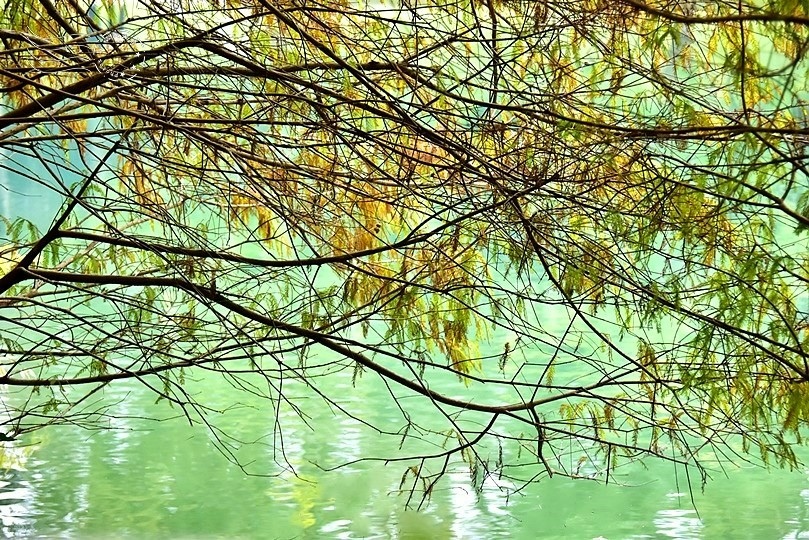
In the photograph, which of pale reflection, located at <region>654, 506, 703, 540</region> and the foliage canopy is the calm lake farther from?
the foliage canopy

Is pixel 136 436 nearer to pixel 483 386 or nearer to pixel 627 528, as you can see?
pixel 483 386

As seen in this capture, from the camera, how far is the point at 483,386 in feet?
23.0

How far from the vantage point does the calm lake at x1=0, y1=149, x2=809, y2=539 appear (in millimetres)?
4594

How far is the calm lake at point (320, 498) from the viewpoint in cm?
459

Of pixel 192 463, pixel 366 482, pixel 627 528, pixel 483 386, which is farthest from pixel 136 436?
pixel 627 528

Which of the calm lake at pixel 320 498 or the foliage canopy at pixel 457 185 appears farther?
the calm lake at pixel 320 498

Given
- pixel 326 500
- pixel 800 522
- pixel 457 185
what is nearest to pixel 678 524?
pixel 800 522

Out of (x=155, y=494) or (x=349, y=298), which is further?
(x=155, y=494)

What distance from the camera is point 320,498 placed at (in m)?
4.99

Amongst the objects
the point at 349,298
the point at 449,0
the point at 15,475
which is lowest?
the point at 15,475

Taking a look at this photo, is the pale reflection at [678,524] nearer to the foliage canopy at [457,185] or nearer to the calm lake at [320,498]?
the calm lake at [320,498]

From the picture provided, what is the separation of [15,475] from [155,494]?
29.9 inches

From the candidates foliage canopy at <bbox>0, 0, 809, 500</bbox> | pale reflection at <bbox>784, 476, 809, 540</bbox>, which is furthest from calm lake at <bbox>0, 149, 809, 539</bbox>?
foliage canopy at <bbox>0, 0, 809, 500</bbox>

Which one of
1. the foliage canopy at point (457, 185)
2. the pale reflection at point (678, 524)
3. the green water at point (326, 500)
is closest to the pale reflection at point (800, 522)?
the green water at point (326, 500)
